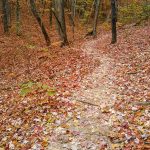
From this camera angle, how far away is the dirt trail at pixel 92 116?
276 inches

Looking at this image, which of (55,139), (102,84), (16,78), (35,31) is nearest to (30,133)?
(55,139)

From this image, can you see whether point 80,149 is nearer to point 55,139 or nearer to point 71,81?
point 55,139

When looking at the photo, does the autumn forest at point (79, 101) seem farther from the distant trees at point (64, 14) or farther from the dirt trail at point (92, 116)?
the distant trees at point (64, 14)

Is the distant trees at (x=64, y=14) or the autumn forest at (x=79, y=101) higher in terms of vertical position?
the distant trees at (x=64, y=14)

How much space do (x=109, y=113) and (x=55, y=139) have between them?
2.14 meters

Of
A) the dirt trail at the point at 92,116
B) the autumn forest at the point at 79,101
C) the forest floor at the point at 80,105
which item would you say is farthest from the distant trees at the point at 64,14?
the dirt trail at the point at 92,116

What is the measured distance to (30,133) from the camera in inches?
307

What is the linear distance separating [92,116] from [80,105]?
1.00 m

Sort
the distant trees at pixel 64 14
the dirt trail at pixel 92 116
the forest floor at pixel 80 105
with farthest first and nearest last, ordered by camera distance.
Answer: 1. the distant trees at pixel 64 14
2. the forest floor at pixel 80 105
3. the dirt trail at pixel 92 116

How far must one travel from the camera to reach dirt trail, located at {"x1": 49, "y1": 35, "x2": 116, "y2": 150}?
701 cm

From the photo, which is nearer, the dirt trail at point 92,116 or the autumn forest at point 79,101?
the dirt trail at point 92,116

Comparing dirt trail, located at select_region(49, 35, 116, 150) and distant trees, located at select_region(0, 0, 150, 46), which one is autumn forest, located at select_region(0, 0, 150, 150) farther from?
distant trees, located at select_region(0, 0, 150, 46)

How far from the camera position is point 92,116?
848cm

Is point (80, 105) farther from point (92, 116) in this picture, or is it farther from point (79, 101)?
point (92, 116)
